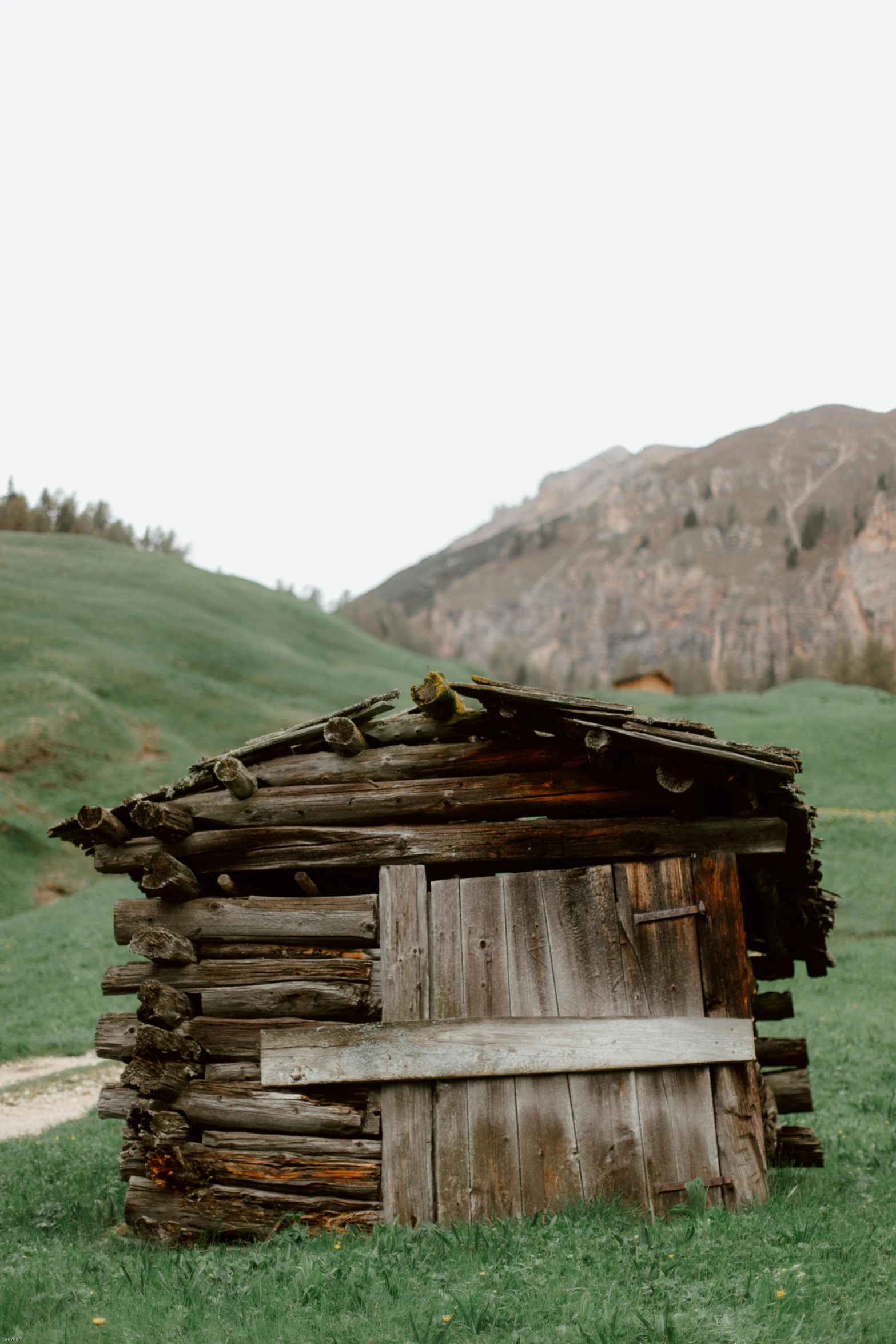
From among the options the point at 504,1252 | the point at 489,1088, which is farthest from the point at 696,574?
the point at 504,1252

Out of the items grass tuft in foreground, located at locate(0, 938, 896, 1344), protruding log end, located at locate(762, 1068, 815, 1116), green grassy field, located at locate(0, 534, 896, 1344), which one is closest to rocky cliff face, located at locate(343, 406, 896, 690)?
green grassy field, located at locate(0, 534, 896, 1344)

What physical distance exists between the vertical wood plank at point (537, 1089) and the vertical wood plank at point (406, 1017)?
0.62m

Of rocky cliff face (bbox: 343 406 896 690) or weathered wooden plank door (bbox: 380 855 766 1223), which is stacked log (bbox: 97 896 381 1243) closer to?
weathered wooden plank door (bbox: 380 855 766 1223)

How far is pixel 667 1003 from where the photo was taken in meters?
6.86

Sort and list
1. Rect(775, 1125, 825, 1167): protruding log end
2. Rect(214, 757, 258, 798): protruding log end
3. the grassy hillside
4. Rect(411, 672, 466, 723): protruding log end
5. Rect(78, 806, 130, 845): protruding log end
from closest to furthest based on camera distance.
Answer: Rect(411, 672, 466, 723): protruding log end → Rect(214, 757, 258, 798): protruding log end → Rect(78, 806, 130, 845): protruding log end → Rect(775, 1125, 825, 1167): protruding log end → the grassy hillside

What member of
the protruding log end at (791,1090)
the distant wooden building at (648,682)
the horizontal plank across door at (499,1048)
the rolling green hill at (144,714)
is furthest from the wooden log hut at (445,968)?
the distant wooden building at (648,682)

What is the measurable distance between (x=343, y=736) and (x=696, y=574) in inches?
5911

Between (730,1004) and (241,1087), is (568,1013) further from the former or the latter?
(241,1087)

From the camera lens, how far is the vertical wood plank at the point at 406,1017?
679 cm

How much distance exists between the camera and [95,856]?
26.9 ft

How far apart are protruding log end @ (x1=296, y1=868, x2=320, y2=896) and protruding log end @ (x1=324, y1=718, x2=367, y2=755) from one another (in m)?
0.99

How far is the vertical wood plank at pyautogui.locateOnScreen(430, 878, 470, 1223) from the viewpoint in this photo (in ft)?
22.1

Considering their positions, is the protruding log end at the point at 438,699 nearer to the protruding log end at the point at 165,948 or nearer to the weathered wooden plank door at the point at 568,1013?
the weathered wooden plank door at the point at 568,1013

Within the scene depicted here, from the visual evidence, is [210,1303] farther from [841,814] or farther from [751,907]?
[841,814]
